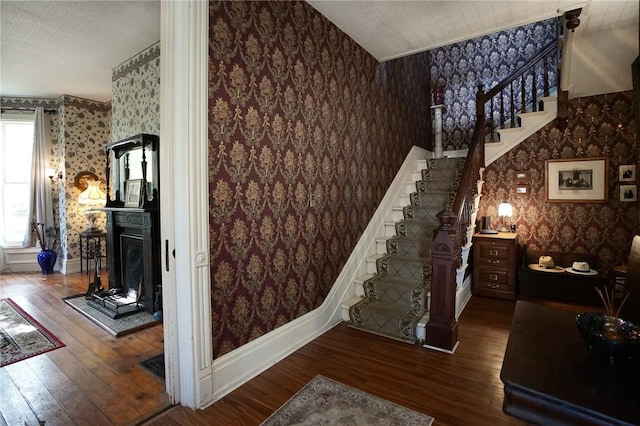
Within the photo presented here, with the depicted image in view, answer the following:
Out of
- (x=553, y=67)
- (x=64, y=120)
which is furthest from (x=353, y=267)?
(x=64, y=120)

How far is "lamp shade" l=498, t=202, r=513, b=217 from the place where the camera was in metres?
4.34

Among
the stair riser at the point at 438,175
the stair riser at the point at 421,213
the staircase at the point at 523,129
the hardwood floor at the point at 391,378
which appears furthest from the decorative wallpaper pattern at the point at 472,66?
the hardwood floor at the point at 391,378

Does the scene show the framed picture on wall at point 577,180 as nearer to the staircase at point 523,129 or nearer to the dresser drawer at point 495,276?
the staircase at point 523,129

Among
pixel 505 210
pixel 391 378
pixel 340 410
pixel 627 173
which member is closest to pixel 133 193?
pixel 340 410

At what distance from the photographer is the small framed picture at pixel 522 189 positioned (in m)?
4.43

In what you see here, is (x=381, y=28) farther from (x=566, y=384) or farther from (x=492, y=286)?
(x=492, y=286)

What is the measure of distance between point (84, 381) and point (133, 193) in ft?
7.62

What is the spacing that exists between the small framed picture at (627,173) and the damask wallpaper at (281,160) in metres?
3.08

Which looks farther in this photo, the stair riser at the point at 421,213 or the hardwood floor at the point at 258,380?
the stair riser at the point at 421,213

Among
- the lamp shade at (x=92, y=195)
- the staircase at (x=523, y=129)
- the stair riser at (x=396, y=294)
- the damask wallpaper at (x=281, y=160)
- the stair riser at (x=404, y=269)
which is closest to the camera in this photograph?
the damask wallpaper at (x=281, y=160)

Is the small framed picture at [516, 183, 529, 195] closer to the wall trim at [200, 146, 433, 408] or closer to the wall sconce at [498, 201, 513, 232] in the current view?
the wall sconce at [498, 201, 513, 232]

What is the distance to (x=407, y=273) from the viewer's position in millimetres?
3479

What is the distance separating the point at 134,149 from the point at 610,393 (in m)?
4.63

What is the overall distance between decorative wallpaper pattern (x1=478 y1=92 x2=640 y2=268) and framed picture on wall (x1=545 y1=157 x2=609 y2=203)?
0.21 ft
